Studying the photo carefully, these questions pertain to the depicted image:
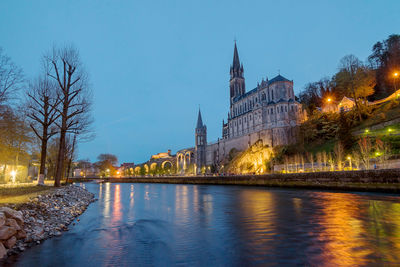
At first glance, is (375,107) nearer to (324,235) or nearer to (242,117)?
(242,117)

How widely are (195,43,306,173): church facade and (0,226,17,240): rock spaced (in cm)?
5066

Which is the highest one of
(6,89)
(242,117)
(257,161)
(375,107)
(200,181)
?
(242,117)

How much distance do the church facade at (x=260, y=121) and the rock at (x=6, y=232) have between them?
1995 inches

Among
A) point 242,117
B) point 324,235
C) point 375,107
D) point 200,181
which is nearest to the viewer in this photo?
point 324,235

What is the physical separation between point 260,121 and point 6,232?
61.6m

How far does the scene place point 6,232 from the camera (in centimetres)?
493

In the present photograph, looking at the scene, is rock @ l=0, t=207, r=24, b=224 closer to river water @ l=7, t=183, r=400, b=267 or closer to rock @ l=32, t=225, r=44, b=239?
rock @ l=32, t=225, r=44, b=239

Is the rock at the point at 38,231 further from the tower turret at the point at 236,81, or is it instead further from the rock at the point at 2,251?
the tower turret at the point at 236,81

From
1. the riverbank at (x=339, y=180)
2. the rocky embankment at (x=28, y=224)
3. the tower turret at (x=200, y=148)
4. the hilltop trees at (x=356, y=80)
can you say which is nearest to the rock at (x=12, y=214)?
the rocky embankment at (x=28, y=224)

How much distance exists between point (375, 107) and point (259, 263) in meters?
48.9

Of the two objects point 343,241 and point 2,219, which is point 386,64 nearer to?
point 343,241

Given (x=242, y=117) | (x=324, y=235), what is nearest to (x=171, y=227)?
(x=324, y=235)

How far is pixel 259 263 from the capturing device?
4.77 meters

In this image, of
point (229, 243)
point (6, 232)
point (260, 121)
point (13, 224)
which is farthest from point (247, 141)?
point (6, 232)
